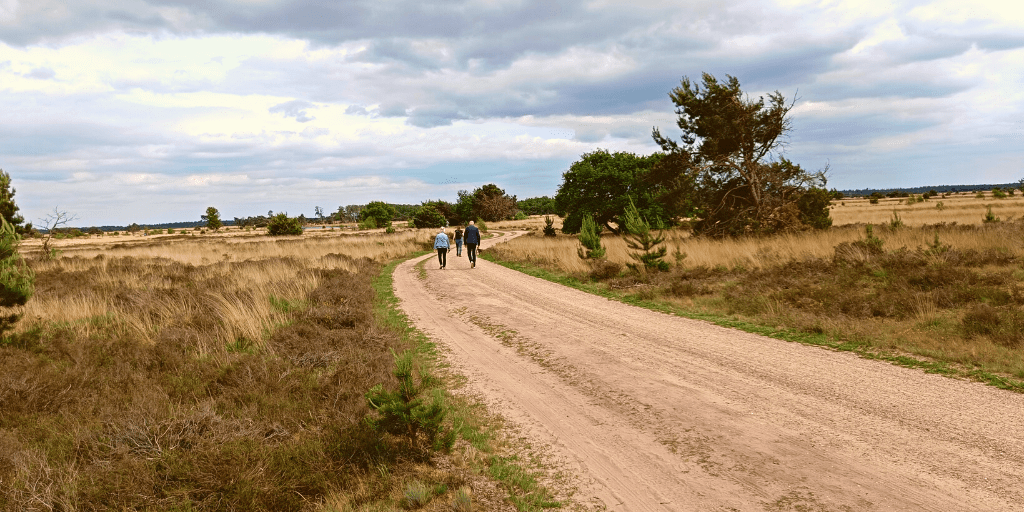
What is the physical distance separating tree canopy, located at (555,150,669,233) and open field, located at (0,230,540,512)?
32203mm

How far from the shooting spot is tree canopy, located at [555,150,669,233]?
40.7 meters

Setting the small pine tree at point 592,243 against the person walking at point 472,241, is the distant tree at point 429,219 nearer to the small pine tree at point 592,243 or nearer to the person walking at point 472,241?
the person walking at point 472,241

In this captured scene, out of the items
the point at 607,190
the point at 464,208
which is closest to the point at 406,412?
the point at 607,190

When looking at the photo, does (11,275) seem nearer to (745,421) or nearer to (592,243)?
(745,421)

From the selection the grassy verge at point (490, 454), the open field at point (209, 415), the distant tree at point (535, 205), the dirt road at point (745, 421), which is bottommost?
the grassy verge at point (490, 454)

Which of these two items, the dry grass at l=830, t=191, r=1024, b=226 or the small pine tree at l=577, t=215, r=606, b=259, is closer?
the small pine tree at l=577, t=215, r=606, b=259

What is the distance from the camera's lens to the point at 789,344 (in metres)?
8.80

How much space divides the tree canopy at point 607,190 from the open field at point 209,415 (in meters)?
32.2

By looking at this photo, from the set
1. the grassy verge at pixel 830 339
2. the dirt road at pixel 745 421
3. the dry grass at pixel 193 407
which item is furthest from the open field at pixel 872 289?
the dry grass at pixel 193 407

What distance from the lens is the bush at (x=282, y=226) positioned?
2886 inches

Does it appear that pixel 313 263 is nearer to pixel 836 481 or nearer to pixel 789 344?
pixel 789 344

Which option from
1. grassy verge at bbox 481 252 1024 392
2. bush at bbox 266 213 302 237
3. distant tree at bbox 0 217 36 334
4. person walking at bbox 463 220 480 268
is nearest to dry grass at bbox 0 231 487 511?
distant tree at bbox 0 217 36 334

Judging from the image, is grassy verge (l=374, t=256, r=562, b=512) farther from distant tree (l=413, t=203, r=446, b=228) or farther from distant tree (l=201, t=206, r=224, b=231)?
distant tree (l=201, t=206, r=224, b=231)

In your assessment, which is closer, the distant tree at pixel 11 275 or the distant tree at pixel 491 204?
the distant tree at pixel 11 275
